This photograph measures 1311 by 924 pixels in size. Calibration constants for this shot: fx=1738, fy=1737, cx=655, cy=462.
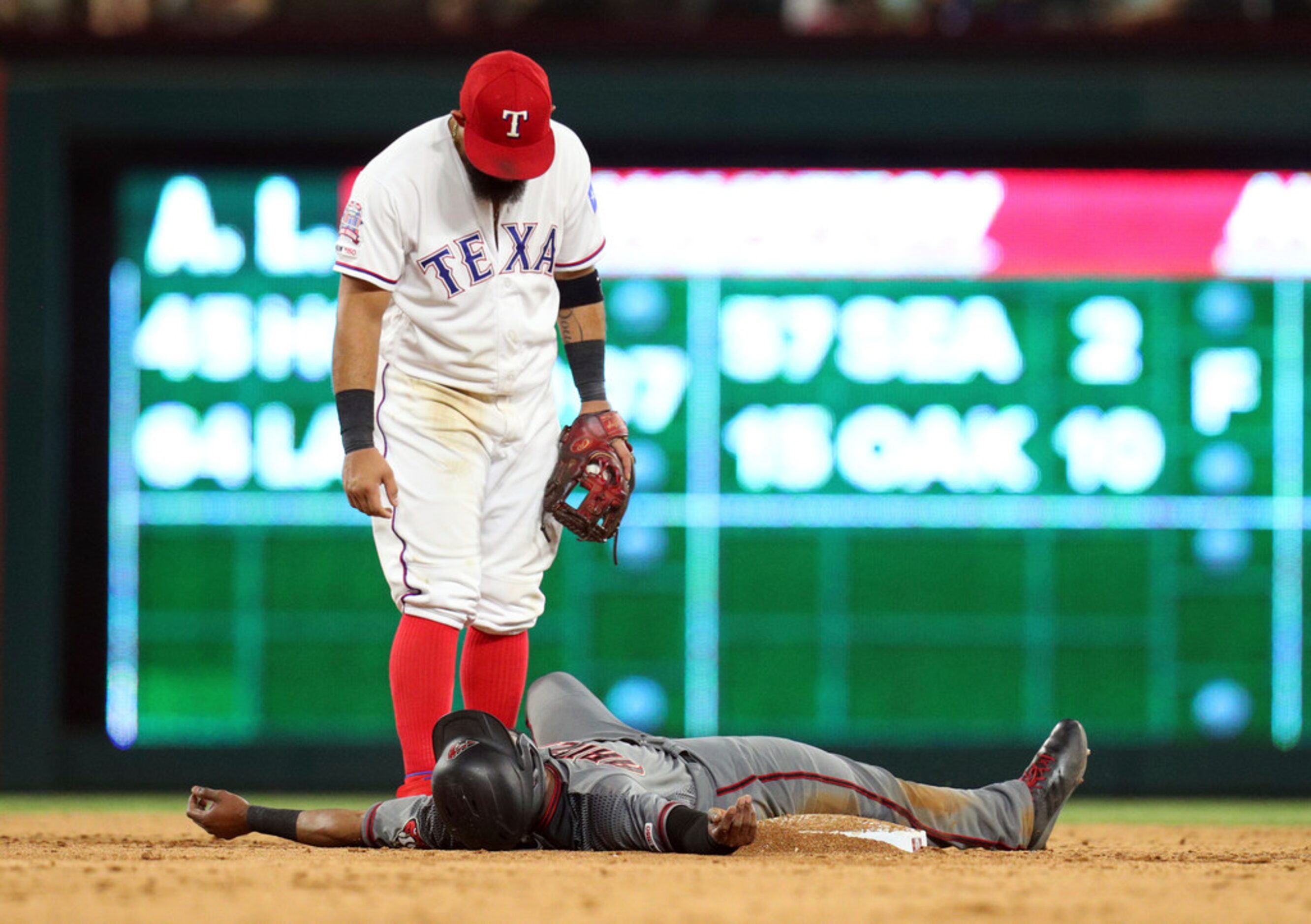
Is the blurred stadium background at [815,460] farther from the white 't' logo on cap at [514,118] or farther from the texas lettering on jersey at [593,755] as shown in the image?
the texas lettering on jersey at [593,755]

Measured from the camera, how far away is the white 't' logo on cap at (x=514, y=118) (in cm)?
380

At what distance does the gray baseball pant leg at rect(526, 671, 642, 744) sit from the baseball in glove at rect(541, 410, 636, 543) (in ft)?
1.20

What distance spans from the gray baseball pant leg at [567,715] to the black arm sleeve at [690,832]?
14.5 inches

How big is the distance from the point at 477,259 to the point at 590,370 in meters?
0.47

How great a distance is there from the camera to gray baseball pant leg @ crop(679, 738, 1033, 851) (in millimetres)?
3633

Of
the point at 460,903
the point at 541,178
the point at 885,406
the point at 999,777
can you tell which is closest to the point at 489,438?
the point at 541,178

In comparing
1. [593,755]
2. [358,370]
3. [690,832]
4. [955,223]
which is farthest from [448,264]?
[955,223]

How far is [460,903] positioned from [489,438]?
4.74 ft

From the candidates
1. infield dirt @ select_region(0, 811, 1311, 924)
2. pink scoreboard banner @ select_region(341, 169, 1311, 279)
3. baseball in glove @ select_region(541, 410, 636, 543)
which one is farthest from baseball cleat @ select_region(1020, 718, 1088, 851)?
pink scoreboard banner @ select_region(341, 169, 1311, 279)

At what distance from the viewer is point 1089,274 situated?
683 centimetres

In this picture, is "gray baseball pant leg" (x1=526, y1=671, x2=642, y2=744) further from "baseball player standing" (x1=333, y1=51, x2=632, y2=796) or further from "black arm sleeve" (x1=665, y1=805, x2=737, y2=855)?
"black arm sleeve" (x1=665, y1=805, x2=737, y2=855)

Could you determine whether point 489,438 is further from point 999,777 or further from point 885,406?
point 999,777

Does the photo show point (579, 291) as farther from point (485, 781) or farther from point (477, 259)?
point (485, 781)

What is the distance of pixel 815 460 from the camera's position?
6820mm
